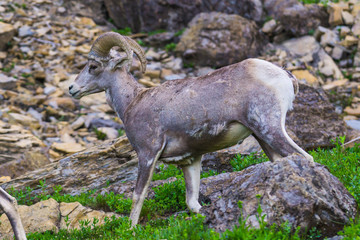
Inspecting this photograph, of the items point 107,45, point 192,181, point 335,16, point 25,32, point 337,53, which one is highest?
point 107,45

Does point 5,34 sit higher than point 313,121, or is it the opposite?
point 313,121

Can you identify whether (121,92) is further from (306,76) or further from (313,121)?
(306,76)

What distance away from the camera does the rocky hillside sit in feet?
51.2

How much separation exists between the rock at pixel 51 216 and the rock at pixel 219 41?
474 inches

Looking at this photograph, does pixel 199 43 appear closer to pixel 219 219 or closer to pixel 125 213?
pixel 125 213

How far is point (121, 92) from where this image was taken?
7.65 m

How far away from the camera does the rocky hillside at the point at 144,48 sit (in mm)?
15617

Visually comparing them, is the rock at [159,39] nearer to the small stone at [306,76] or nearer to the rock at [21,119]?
the small stone at [306,76]

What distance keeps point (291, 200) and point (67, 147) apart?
412 inches

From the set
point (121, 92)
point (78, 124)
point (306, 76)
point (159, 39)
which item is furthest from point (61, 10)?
point (121, 92)

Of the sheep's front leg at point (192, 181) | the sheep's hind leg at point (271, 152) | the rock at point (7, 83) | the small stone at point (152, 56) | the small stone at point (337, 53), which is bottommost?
the small stone at point (337, 53)

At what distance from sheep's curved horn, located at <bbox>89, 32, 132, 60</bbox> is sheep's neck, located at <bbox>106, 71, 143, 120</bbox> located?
37 cm

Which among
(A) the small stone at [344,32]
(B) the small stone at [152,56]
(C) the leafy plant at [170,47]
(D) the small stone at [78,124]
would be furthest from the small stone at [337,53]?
(D) the small stone at [78,124]

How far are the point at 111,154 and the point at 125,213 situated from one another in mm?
2217
